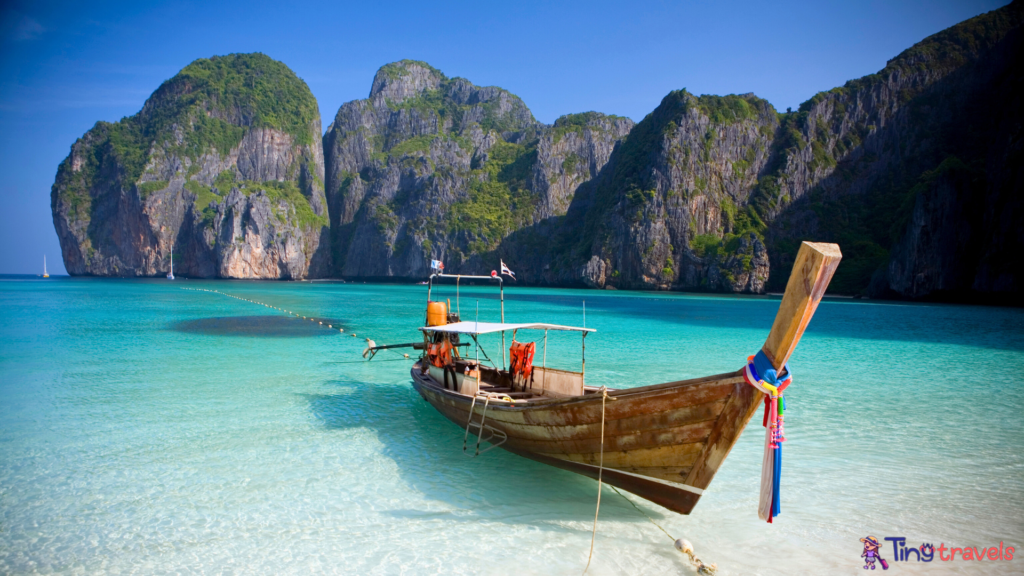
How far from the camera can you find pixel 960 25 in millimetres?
110125

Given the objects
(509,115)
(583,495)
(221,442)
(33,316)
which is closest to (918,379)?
(583,495)

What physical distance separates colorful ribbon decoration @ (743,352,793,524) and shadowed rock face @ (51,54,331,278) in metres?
143

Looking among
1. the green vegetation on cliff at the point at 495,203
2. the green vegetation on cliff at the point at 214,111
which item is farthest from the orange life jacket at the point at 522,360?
Result: the green vegetation on cliff at the point at 214,111

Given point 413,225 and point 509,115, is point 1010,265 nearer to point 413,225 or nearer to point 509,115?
point 413,225

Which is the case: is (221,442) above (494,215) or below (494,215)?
below

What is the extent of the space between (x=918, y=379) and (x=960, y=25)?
136496 millimetres

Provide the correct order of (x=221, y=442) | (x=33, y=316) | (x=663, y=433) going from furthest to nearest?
1. (x=33, y=316)
2. (x=221, y=442)
3. (x=663, y=433)

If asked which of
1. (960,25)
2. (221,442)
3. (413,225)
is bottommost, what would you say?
(221,442)

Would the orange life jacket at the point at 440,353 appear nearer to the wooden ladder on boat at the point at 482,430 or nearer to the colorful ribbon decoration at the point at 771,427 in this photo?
the wooden ladder on boat at the point at 482,430

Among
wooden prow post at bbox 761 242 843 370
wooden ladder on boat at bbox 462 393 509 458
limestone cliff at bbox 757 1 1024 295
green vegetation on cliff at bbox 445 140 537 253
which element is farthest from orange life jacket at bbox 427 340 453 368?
green vegetation on cliff at bbox 445 140 537 253

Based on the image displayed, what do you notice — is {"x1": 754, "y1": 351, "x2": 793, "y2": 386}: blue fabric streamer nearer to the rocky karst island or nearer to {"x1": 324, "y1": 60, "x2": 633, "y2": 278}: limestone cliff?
the rocky karst island
